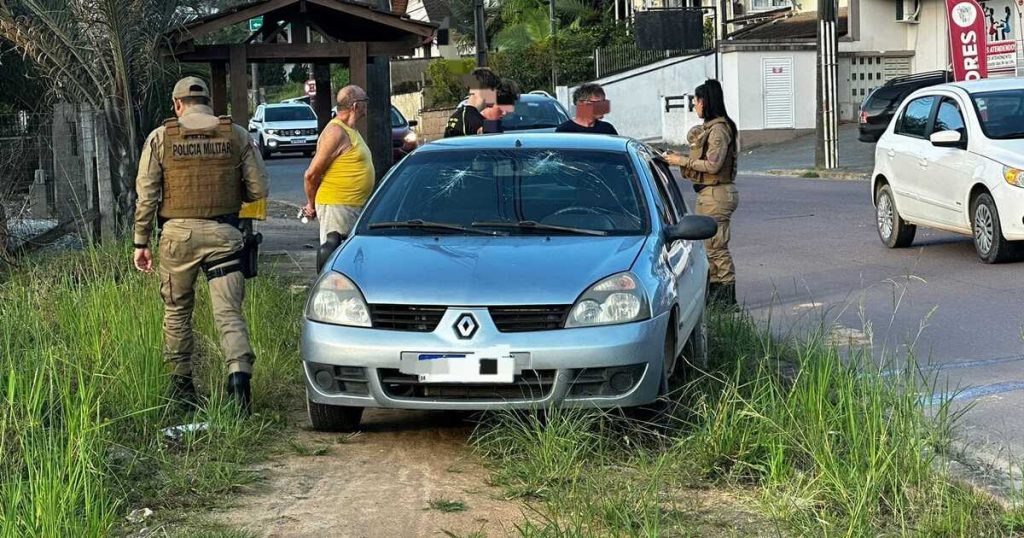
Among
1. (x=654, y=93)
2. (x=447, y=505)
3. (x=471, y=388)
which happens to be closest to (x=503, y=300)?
(x=471, y=388)

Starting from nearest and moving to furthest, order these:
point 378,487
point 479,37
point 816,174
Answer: point 378,487 < point 816,174 < point 479,37

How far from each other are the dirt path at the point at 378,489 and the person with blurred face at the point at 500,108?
4.25 meters

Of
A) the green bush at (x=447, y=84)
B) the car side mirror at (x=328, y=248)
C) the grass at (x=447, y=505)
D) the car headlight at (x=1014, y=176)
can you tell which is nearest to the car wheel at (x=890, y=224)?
the car headlight at (x=1014, y=176)

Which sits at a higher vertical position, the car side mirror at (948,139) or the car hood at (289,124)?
the car hood at (289,124)

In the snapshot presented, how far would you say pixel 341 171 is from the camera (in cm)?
978

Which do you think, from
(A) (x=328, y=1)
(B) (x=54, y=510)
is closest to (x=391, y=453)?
(B) (x=54, y=510)

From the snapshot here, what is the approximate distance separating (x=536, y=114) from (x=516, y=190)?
15.0 metres

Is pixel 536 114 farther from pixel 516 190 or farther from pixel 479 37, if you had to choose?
pixel 479 37

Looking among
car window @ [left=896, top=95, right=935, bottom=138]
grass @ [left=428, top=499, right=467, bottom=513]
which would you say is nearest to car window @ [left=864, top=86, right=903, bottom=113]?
car window @ [left=896, top=95, right=935, bottom=138]

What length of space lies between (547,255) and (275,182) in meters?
24.1

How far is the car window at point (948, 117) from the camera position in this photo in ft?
45.9

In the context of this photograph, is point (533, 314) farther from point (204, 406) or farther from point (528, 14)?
point (528, 14)

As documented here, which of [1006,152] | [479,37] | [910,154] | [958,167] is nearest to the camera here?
[1006,152]

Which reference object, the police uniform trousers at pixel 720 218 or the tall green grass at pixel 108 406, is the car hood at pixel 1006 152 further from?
the tall green grass at pixel 108 406
